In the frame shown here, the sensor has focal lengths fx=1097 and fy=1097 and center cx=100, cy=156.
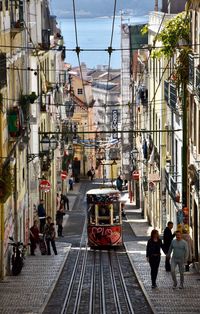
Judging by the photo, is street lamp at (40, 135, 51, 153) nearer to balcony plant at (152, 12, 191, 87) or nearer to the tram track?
balcony plant at (152, 12, 191, 87)

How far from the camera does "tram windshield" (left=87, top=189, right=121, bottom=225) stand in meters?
38.0

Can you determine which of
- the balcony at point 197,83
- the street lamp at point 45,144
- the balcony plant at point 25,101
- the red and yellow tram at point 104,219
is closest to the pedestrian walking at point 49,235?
the balcony plant at point 25,101

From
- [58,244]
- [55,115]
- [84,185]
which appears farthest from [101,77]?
[58,244]

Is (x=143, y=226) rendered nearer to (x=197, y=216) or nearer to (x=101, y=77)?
(x=197, y=216)

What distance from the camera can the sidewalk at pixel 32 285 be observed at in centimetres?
2156

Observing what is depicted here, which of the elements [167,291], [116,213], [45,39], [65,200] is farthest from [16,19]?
[65,200]

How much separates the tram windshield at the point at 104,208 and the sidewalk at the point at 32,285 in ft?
11.9

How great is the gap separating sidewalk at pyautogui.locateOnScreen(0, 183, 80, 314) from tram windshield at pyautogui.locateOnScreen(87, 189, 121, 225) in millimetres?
3641

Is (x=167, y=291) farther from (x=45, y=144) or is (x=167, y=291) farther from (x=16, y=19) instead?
(x=45, y=144)

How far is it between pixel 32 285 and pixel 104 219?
13.0 m

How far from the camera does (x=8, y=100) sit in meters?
30.4

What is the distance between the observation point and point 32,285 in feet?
82.9

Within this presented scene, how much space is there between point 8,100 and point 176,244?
8.89 m

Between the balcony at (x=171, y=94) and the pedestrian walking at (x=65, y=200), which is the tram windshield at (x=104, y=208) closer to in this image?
the balcony at (x=171, y=94)
